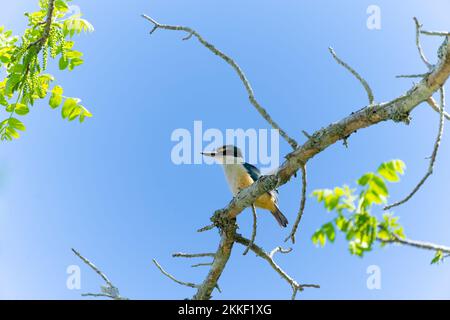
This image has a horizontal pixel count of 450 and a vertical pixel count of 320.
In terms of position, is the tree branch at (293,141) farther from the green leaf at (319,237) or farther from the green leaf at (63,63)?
the green leaf at (319,237)

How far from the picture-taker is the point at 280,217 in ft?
25.2

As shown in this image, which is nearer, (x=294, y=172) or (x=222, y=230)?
(x=294, y=172)

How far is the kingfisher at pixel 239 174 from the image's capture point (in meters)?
7.52

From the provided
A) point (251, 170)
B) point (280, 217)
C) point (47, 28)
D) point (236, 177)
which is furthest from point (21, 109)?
point (280, 217)

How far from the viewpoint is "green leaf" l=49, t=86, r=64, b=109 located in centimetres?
484

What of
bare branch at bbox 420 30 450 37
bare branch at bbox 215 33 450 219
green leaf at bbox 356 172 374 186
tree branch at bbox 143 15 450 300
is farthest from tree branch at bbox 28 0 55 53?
green leaf at bbox 356 172 374 186

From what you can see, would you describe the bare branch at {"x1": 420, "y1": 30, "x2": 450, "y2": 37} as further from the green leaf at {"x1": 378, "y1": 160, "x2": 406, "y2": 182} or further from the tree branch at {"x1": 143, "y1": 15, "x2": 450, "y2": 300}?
the green leaf at {"x1": 378, "y1": 160, "x2": 406, "y2": 182}

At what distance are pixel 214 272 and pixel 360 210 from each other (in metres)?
2.77

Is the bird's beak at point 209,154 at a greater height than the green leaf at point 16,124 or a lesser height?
greater

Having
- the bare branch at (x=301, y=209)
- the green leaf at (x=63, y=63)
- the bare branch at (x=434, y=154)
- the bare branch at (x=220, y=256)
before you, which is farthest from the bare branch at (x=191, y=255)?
the bare branch at (x=434, y=154)

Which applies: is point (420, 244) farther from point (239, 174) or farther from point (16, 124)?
point (239, 174)
